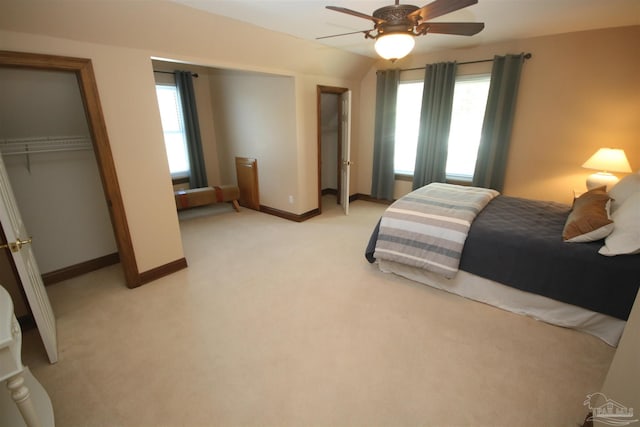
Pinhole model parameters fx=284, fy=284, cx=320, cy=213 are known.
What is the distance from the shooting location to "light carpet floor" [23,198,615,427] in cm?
157

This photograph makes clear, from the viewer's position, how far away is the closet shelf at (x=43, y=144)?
2.46 meters

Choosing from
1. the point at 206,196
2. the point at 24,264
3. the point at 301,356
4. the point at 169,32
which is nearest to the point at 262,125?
the point at 206,196

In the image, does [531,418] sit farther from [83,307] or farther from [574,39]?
[574,39]

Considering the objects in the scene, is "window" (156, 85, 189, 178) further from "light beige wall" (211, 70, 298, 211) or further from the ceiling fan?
the ceiling fan

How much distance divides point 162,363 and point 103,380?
0.33 meters

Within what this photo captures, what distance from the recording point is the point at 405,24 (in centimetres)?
175

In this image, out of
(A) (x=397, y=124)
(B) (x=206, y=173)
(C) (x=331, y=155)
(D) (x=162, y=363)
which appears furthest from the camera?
(C) (x=331, y=155)

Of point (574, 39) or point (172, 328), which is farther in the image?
point (574, 39)

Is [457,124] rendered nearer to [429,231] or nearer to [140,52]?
[429,231]

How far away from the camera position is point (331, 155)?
230 inches

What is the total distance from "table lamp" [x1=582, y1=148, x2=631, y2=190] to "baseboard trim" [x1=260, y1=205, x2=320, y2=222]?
3460 millimetres

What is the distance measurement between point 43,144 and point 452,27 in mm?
3546

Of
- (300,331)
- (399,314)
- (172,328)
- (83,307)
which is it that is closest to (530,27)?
(399,314)

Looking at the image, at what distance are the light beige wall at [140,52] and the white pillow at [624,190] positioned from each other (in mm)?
3427
